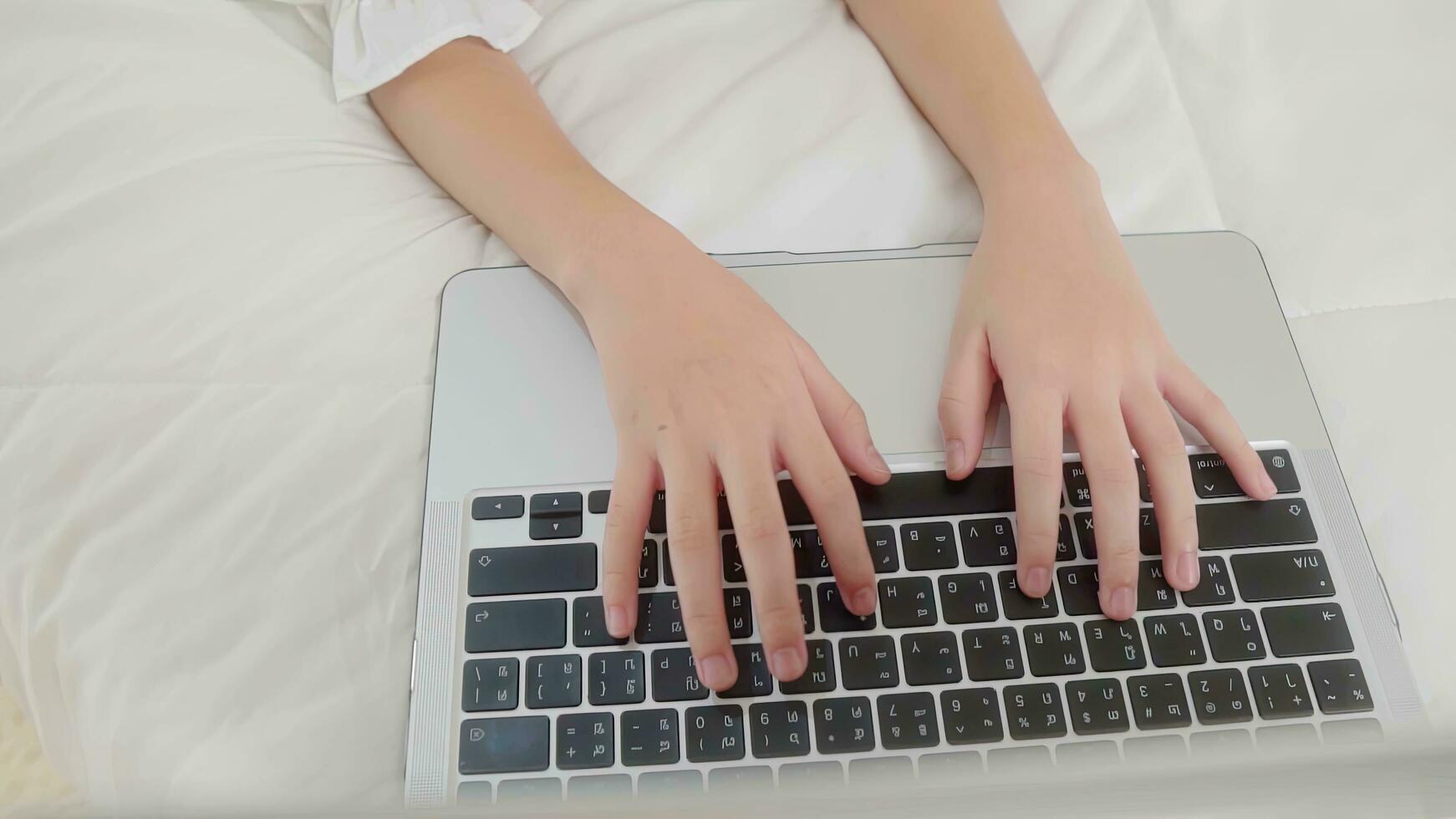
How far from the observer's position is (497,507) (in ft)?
1.30

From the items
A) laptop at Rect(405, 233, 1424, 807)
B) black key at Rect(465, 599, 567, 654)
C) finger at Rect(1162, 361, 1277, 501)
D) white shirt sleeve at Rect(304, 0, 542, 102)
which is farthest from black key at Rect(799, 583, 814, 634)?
white shirt sleeve at Rect(304, 0, 542, 102)

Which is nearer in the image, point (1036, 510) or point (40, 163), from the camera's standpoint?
point (1036, 510)

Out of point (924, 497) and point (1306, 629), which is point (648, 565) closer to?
point (924, 497)

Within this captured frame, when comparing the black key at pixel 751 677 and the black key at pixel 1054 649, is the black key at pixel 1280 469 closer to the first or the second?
the black key at pixel 1054 649

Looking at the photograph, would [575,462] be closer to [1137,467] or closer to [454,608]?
[454,608]

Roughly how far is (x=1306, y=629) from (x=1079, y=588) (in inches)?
3.9

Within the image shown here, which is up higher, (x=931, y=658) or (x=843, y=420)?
(x=843, y=420)

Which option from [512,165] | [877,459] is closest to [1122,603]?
[877,459]

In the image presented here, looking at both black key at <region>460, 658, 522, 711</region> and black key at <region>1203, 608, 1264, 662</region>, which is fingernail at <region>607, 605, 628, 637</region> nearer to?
black key at <region>460, 658, 522, 711</region>

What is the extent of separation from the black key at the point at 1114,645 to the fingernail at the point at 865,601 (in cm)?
9

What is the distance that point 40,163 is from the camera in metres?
0.48

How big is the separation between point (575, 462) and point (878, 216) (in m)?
0.22

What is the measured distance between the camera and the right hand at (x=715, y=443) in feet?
1.19

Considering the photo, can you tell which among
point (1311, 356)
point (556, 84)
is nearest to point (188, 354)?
point (556, 84)
